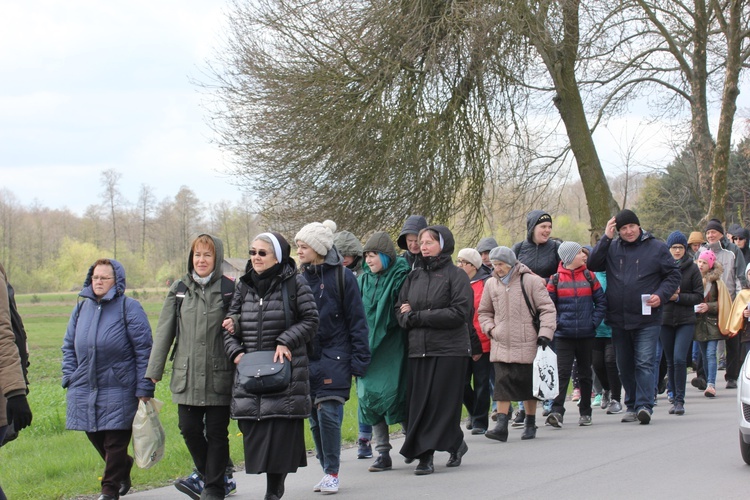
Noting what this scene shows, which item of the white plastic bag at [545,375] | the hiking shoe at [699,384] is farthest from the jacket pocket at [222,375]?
the hiking shoe at [699,384]

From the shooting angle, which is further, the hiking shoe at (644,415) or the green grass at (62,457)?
the hiking shoe at (644,415)

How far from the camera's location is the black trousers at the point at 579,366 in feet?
31.8

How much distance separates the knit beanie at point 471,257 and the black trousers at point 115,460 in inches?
179

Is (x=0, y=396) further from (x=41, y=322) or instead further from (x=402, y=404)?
(x=41, y=322)

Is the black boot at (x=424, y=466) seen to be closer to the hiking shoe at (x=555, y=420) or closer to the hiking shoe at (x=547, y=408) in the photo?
the hiking shoe at (x=555, y=420)

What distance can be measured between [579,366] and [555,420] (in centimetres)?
66

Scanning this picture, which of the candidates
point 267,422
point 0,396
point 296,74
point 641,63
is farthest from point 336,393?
point 641,63

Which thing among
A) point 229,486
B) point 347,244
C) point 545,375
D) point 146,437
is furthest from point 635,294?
point 146,437

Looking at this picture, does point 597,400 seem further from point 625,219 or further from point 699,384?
point 625,219

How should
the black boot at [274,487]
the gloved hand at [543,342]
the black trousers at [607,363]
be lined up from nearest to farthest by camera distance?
the black boot at [274,487], the gloved hand at [543,342], the black trousers at [607,363]

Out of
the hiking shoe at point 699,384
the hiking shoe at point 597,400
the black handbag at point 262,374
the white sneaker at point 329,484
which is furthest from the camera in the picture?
the hiking shoe at point 699,384

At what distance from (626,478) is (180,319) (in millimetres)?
3568

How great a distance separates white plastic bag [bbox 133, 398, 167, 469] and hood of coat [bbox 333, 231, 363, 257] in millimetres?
2191

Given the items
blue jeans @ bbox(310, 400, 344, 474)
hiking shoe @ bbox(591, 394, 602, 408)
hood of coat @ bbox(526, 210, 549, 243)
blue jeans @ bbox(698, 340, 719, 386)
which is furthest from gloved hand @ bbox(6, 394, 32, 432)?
blue jeans @ bbox(698, 340, 719, 386)
